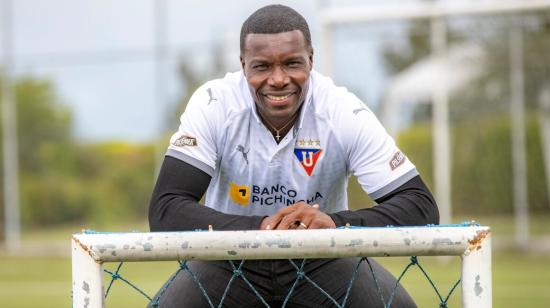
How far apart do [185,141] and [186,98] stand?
42.6 feet

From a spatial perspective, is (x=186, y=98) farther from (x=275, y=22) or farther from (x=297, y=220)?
(x=297, y=220)

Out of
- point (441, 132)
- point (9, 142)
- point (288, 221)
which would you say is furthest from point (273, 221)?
point (9, 142)

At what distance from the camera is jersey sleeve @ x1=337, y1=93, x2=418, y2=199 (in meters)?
3.82

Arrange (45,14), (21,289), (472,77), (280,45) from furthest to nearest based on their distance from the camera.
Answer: (45,14), (472,77), (21,289), (280,45)

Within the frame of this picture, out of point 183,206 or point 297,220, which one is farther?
point 183,206

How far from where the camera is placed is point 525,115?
14.5m

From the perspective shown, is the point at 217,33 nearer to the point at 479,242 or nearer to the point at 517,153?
the point at 517,153

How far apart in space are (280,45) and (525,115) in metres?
11.4

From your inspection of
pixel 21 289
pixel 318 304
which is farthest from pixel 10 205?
pixel 318 304

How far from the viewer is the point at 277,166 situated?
397cm

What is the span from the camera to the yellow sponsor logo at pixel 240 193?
4.02 metres

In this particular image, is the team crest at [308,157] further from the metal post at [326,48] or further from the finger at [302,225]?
the metal post at [326,48]

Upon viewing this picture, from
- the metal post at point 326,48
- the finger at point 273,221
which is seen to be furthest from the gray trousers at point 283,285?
the metal post at point 326,48

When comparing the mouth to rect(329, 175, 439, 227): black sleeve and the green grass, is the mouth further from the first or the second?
the green grass
